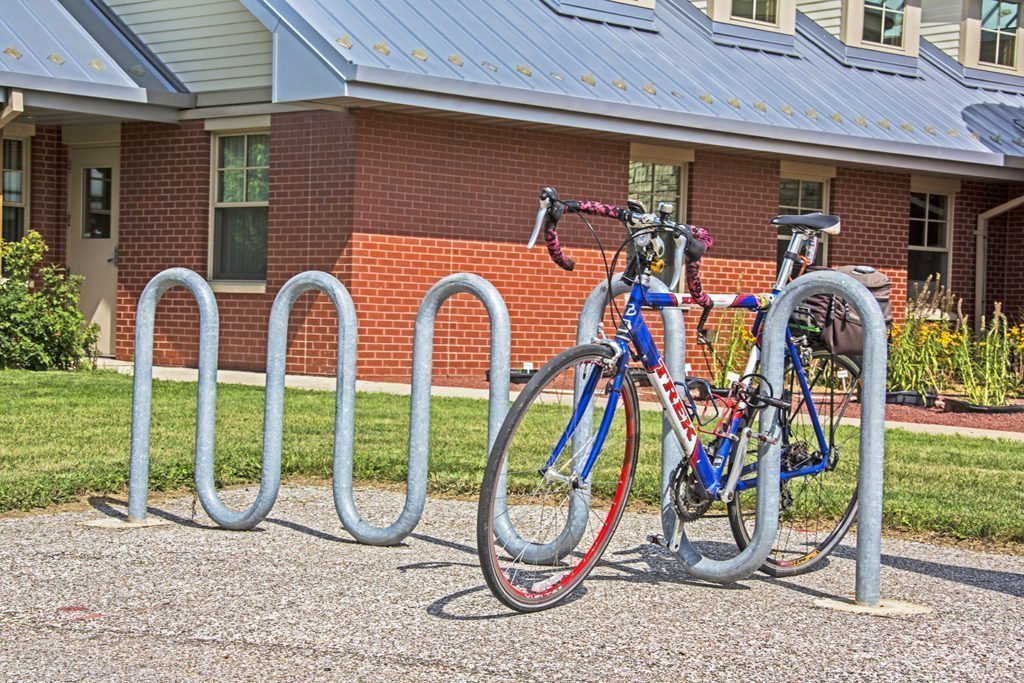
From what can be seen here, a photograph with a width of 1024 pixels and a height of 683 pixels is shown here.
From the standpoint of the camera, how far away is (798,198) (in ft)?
60.5

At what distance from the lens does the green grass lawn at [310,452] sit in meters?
7.07

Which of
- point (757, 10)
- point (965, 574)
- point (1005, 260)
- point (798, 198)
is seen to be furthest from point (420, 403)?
point (1005, 260)

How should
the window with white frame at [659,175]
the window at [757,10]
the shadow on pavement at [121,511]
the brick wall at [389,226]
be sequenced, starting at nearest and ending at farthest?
1. the shadow on pavement at [121,511]
2. the brick wall at [389,226]
3. the window with white frame at [659,175]
4. the window at [757,10]

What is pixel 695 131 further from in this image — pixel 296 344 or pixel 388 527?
pixel 388 527

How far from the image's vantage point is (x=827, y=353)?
5805 millimetres

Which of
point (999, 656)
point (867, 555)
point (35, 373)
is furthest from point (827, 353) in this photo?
point (35, 373)

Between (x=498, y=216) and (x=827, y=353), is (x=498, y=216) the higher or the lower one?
the higher one

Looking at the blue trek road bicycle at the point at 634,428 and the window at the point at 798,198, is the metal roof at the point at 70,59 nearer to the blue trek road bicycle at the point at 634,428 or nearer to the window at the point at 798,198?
the window at the point at 798,198

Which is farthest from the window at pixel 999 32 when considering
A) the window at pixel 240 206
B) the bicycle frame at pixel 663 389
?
the bicycle frame at pixel 663 389

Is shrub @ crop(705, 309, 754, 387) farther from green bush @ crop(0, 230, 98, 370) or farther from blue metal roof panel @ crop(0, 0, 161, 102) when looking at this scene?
blue metal roof panel @ crop(0, 0, 161, 102)

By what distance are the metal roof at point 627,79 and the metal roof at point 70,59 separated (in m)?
1.62

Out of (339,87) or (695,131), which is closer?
(339,87)

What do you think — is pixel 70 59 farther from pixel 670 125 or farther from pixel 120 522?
pixel 120 522

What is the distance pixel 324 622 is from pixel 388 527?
1.41 meters
